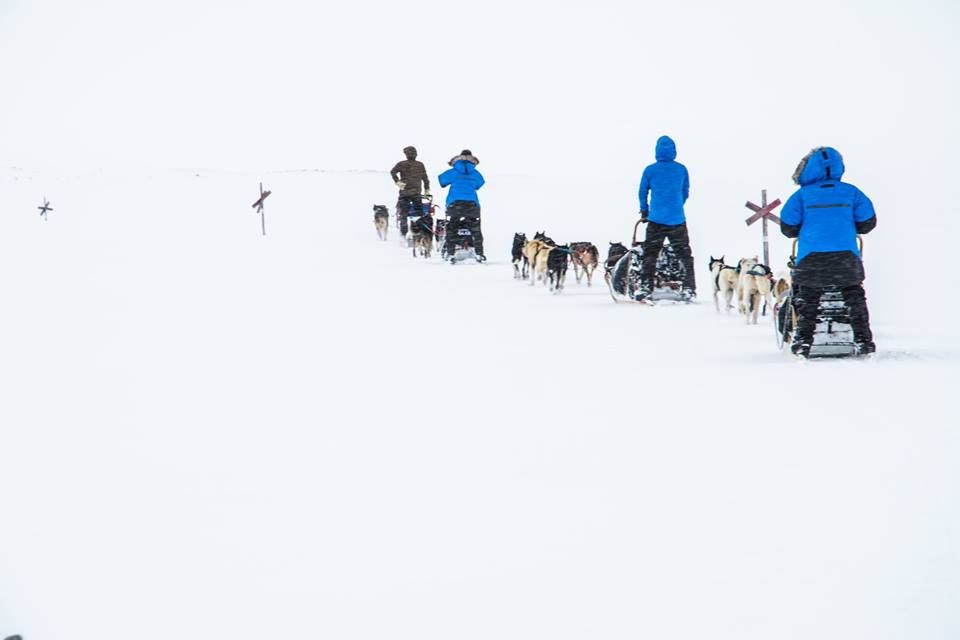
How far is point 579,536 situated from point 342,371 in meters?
3.80

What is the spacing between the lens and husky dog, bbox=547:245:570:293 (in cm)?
1316

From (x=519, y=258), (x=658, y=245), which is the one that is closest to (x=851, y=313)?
(x=658, y=245)

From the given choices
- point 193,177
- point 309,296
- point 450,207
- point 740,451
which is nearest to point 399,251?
point 450,207

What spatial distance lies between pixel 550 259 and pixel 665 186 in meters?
2.43

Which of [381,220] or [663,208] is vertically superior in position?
[381,220]

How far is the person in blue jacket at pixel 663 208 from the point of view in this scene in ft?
37.3

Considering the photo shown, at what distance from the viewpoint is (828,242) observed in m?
7.53

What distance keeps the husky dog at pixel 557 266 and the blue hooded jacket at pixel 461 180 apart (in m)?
4.29

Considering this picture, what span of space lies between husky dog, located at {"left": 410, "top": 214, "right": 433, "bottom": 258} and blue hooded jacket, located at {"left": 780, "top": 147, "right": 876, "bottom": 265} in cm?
1147

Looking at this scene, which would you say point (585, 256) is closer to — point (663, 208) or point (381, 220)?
point (663, 208)

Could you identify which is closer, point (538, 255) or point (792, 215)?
point (792, 215)

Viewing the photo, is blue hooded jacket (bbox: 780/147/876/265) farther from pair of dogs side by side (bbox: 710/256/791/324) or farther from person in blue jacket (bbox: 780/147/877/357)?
pair of dogs side by side (bbox: 710/256/791/324)

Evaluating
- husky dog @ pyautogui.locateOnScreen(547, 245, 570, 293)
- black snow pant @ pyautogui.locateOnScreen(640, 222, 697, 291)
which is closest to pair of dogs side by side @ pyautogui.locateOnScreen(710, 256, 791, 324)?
black snow pant @ pyautogui.locateOnScreen(640, 222, 697, 291)

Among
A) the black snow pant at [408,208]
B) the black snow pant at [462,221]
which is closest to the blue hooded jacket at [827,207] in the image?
the black snow pant at [462,221]
